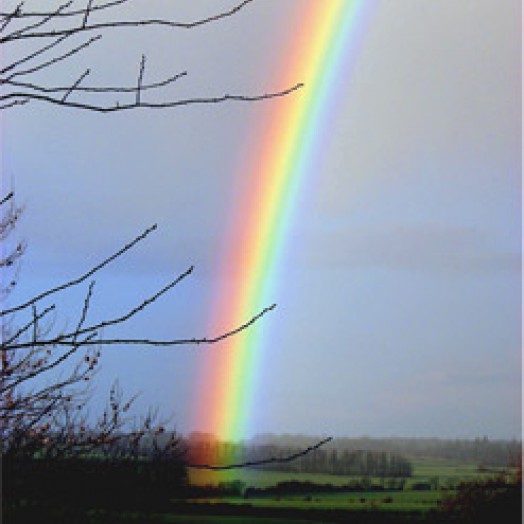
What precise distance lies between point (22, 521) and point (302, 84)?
1.00 m

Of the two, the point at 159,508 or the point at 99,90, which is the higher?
the point at 99,90

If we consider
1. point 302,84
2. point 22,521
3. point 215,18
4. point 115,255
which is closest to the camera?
point 115,255

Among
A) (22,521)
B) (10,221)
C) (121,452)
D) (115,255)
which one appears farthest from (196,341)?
(10,221)

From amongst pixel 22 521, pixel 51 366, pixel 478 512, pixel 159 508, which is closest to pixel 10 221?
pixel 22 521

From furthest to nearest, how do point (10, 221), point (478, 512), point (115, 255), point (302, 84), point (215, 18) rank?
point (478, 512), point (10, 221), point (302, 84), point (215, 18), point (115, 255)

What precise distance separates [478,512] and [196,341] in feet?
22.9

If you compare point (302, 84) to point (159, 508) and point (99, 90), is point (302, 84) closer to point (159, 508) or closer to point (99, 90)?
point (99, 90)

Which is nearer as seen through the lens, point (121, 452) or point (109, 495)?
point (109, 495)

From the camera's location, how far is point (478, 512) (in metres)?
7.71

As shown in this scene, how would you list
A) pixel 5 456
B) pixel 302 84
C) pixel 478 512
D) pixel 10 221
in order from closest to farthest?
1. pixel 302 84
2. pixel 5 456
3. pixel 10 221
4. pixel 478 512

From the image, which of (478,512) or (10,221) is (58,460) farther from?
(478,512)

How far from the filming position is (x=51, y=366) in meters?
1.33

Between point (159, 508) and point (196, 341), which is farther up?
point (196, 341)

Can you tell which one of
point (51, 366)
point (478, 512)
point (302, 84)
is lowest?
point (478, 512)
